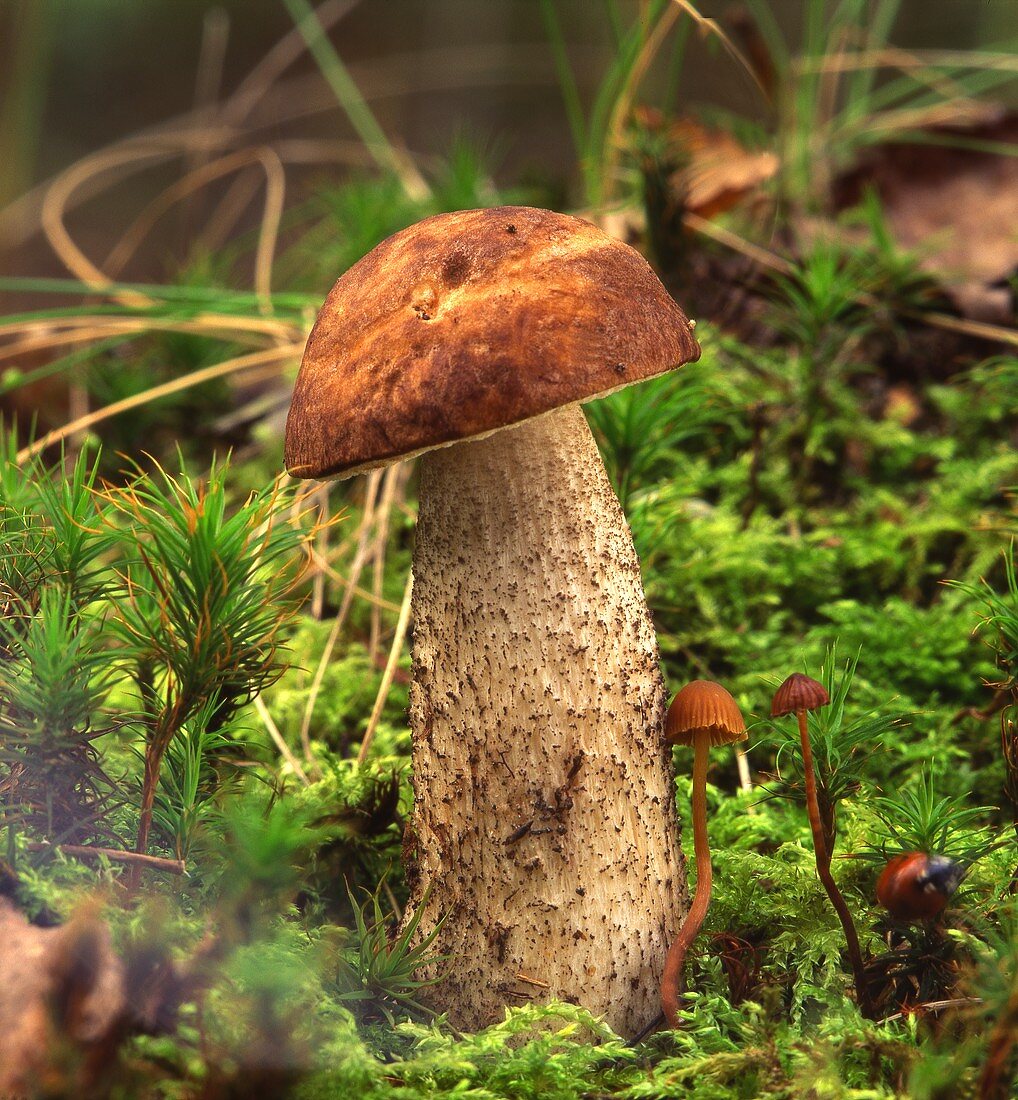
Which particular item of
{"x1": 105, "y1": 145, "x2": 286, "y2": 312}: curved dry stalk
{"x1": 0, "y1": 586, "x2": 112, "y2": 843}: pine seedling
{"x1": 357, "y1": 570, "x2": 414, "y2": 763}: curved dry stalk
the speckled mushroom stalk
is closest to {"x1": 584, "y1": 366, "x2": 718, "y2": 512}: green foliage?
{"x1": 357, "y1": 570, "x2": 414, "y2": 763}: curved dry stalk

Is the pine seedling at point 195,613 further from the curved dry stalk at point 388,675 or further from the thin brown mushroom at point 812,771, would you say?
the thin brown mushroom at point 812,771

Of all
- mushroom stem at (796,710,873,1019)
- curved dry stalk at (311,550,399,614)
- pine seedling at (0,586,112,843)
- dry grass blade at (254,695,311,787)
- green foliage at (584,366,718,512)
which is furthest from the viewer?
curved dry stalk at (311,550,399,614)

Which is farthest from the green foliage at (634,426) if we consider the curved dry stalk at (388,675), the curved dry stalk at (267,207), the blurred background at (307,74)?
the blurred background at (307,74)

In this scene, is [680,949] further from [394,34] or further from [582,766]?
[394,34]

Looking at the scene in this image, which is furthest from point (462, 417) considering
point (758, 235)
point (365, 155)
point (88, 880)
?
point (365, 155)

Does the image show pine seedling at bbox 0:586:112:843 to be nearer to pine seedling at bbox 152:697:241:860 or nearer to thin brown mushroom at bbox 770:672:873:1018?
pine seedling at bbox 152:697:241:860
